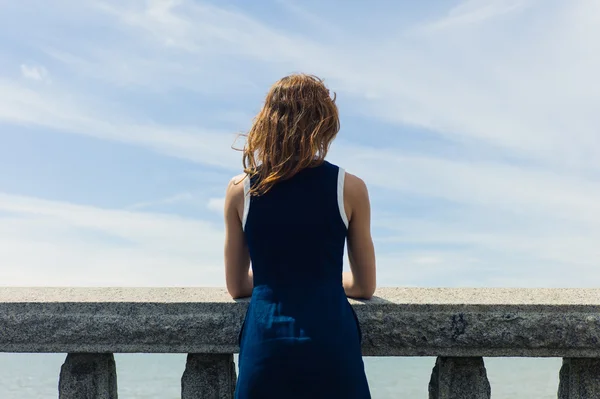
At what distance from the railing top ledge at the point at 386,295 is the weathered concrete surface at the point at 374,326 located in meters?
0.01

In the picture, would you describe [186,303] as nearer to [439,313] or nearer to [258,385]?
[258,385]

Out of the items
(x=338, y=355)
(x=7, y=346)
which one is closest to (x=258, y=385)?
(x=338, y=355)

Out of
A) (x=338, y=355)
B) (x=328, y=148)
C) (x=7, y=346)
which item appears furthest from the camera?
(x=7, y=346)

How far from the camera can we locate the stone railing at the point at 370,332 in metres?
2.88

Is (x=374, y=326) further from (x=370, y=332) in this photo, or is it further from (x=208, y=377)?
(x=208, y=377)

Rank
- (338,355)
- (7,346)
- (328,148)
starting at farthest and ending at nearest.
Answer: (7,346), (328,148), (338,355)

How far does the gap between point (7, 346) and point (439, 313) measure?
198 cm

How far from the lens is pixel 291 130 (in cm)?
268

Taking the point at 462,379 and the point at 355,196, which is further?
the point at 462,379

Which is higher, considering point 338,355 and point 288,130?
point 288,130

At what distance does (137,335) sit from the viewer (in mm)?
2902

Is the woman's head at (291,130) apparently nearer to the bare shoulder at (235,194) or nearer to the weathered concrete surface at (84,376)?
the bare shoulder at (235,194)

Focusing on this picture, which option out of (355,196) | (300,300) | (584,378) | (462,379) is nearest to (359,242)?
(355,196)

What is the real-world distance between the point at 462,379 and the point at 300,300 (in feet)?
3.08
